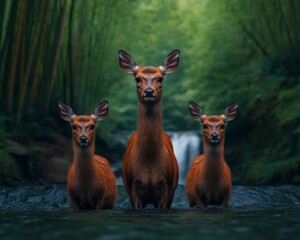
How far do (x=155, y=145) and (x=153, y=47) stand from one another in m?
30.2

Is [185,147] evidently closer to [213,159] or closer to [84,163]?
[213,159]

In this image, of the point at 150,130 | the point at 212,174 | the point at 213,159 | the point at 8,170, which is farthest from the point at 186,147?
the point at 150,130

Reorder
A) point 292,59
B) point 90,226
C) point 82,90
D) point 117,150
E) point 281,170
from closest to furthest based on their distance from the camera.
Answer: point 90,226 < point 281,170 < point 292,59 < point 82,90 < point 117,150

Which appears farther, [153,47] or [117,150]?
[153,47]

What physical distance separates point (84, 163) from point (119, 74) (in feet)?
60.3

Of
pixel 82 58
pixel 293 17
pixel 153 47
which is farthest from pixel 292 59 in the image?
pixel 153 47

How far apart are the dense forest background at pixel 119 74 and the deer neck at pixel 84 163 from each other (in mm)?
4492

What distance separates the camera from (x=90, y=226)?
198 inches

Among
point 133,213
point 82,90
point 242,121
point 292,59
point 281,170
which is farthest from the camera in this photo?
point 82,90

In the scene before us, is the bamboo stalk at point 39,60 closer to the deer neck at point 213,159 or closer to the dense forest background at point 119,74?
the dense forest background at point 119,74

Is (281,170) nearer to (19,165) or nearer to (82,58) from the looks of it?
(19,165)

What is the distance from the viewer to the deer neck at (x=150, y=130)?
7.07 m

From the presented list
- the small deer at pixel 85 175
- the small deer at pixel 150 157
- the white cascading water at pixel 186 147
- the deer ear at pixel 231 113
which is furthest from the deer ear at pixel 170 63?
the white cascading water at pixel 186 147

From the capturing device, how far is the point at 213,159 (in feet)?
27.2
